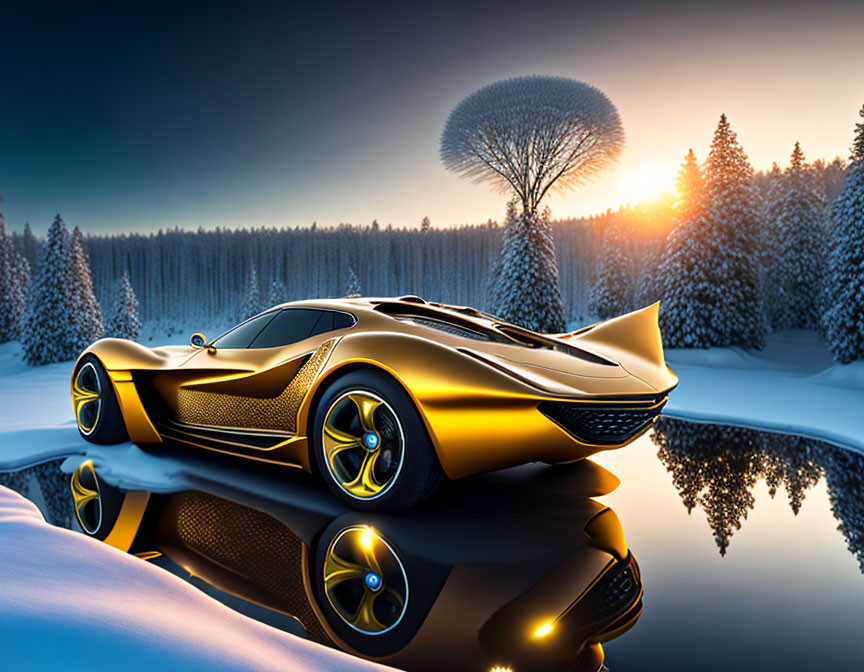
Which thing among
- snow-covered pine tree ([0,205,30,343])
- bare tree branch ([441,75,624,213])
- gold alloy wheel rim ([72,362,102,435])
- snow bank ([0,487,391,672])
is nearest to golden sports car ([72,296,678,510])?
gold alloy wheel rim ([72,362,102,435])

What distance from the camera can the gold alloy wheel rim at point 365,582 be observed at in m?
1.95

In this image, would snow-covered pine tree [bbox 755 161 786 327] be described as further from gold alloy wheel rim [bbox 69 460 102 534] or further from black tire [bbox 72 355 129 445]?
gold alloy wheel rim [bbox 69 460 102 534]

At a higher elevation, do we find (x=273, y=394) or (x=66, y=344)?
(x=273, y=394)

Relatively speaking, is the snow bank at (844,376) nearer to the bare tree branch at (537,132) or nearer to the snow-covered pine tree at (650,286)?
the snow-covered pine tree at (650,286)

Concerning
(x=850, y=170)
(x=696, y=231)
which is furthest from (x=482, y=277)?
(x=850, y=170)

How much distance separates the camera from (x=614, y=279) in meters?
29.3

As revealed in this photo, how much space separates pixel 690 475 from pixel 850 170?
15.0 meters

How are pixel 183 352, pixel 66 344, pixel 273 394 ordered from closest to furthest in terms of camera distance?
pixel 273 394
pixel 183 352
pixel 66 344

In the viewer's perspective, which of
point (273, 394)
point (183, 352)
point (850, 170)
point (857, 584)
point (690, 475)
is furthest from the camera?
point (850, 170)

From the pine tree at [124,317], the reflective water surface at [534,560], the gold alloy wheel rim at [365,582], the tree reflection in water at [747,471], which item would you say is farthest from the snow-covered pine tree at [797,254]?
the pine tree at [124,317]

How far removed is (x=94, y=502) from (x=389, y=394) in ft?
6.38

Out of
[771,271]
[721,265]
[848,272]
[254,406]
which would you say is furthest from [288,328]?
[771,271]

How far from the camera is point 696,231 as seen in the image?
18.2m

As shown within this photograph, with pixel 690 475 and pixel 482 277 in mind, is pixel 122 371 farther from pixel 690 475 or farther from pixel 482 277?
pixel 482 277
